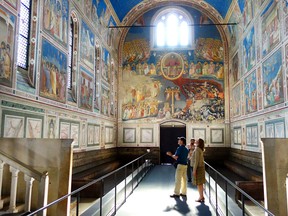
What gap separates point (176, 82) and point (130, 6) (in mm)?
6440

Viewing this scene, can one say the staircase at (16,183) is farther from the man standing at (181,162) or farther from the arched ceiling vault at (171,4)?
the arched ceiling vault at (171,4)

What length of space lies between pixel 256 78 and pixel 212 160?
802cm

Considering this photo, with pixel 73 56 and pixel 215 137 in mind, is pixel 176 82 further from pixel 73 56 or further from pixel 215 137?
pixel 73 56

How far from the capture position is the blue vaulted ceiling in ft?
60.6

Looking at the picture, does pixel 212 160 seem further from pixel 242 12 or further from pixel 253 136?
pixel 242 12

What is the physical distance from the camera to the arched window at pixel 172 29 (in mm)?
21188

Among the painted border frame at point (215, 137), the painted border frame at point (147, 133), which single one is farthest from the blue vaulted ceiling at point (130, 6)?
the painted border frame at point (147, 133)

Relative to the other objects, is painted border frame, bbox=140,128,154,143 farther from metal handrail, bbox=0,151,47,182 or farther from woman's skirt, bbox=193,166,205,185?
metal handrail, bbox=0,151,47,182

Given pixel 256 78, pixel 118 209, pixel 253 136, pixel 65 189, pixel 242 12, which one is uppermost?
pixel 242 12

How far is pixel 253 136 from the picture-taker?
14.7 meters

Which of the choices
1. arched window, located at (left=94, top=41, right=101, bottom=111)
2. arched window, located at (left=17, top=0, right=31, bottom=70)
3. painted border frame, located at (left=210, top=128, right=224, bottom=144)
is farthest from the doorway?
arched window, located at (left=17, top=0, right=31, bottom=70)

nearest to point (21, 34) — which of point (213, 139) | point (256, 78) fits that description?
point (256, 78)

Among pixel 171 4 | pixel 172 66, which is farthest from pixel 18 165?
pixel 171 4

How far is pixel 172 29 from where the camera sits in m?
21.4
